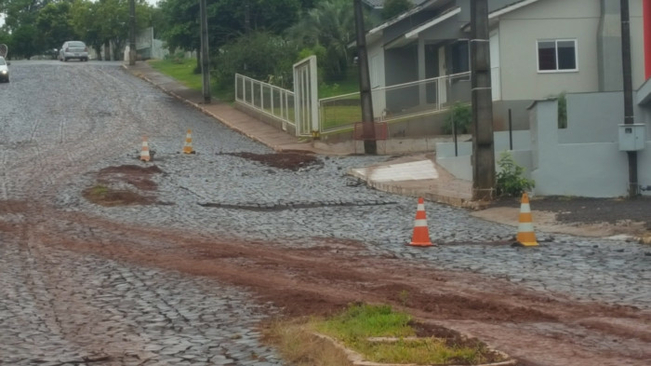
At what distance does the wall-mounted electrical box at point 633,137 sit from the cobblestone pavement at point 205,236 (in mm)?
3769

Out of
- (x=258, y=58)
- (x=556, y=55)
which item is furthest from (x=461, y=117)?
(x=258, y=58)

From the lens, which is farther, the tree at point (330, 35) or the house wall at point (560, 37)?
the tree at point (330, 35)

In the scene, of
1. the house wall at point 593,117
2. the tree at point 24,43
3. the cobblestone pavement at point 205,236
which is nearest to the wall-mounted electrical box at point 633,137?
the cobblestone pavement at point 205,236

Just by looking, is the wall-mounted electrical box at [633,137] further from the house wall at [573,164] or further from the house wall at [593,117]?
the house wall at [593,117]

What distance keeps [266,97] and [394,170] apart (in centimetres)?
1373

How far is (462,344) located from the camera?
27.7ft

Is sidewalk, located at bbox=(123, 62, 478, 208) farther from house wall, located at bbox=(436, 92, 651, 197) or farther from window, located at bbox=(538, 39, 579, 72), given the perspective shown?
window, located at bbox=(538, 39, 579, 72)

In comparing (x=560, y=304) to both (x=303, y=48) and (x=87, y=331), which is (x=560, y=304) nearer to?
(x=87, y=331)

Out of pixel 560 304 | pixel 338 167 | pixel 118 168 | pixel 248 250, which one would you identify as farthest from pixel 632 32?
pixel 560 304

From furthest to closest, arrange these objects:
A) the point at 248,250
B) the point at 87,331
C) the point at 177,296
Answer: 1. the point at 248,250
2. the point at 177,296
3. the point at 87,331

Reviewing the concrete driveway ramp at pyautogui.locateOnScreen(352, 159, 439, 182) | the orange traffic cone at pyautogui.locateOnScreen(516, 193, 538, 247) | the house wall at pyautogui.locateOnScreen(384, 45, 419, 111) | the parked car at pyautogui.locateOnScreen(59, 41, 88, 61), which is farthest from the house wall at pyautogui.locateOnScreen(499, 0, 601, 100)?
the parked car at pyautogui.locateOnScreen(59, 41, 88, 61)

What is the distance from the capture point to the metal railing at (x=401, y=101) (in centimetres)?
3491

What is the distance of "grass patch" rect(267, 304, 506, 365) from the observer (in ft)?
26.1

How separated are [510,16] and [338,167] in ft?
33.9
